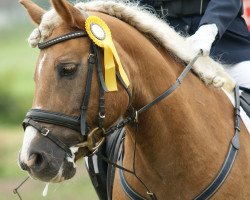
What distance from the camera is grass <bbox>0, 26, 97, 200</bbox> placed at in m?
11.8

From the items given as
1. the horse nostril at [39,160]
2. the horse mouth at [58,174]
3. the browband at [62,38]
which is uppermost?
the browband at [62,38]

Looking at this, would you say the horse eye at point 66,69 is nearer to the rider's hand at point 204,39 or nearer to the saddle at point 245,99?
the rider's hand at point 204,39

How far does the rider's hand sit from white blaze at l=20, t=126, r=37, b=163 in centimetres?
127

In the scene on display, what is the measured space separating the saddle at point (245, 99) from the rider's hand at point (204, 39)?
506 mm

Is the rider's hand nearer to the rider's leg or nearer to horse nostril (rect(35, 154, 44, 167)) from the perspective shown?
the rider's leg

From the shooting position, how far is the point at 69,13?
14.4ft

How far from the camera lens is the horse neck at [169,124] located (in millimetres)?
4672

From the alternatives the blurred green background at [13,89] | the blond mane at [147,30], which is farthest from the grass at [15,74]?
the blond mane at [147,30]

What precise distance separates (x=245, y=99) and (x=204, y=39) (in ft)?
1.96

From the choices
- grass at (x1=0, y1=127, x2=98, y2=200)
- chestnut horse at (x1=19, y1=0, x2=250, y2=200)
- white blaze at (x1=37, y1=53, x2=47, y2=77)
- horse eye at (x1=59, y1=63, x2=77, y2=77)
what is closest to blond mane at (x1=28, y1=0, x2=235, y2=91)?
chestnut horse at (x1=19, y1=0, x2=250, y2=200)

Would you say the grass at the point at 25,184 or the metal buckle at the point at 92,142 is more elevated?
the metal buckle at the point at 92,142

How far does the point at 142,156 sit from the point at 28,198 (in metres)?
6.59

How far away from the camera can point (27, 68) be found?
18.4 metres

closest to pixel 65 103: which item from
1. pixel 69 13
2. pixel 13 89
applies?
pixel 69 13
